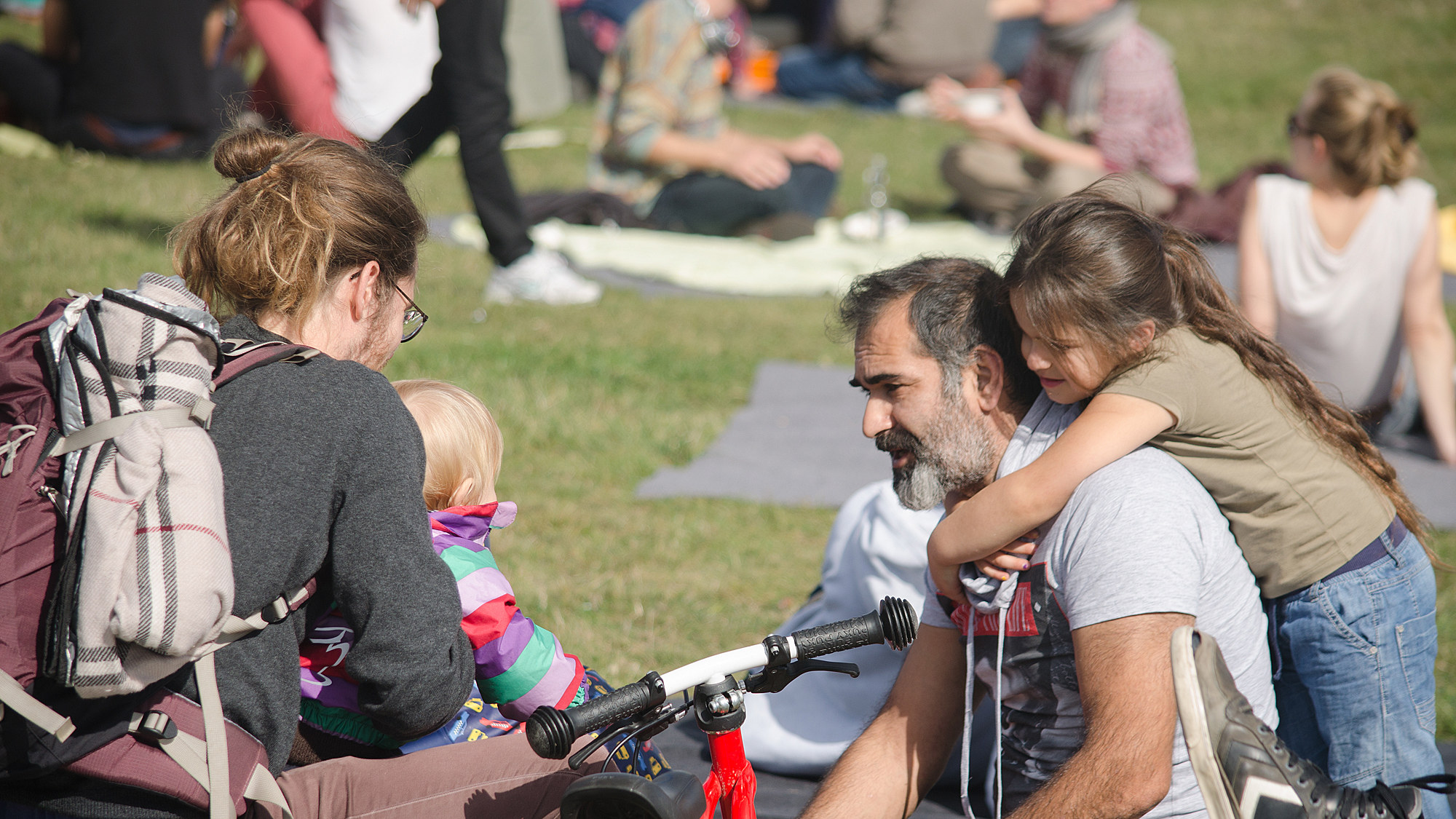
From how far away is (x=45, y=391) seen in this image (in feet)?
4.97

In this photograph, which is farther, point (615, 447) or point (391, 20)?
point (391, 20)

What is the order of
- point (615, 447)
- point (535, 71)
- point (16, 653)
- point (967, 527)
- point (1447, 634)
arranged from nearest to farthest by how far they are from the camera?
1. point (16, 653)
2. point (967, 527)
3. point (1447, 634)
4. point (615, 447)
5. point (535, 71)

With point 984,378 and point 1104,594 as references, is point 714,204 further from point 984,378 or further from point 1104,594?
point 1104,594

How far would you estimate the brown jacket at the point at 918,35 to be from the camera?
40.5 feet

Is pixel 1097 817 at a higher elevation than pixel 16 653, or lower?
lower

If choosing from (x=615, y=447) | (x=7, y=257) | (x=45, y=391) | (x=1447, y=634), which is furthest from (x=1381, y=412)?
(x=7, y=257)

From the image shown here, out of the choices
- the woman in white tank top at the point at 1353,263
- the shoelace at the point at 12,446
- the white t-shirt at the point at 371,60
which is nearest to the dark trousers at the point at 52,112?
the white t-shirt at the point at 371,60

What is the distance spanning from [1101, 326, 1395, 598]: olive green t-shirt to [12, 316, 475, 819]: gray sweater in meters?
1.16

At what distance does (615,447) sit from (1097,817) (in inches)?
127

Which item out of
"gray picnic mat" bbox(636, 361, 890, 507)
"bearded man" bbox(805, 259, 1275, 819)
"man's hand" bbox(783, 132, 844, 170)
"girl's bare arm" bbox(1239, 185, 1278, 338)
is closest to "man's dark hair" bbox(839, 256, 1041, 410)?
"bearded man" bbox(805, 259, 1275, 819)

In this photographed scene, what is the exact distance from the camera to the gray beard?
89.3 inches

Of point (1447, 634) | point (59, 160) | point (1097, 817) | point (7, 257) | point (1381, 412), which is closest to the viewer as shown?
point (1097, 817)

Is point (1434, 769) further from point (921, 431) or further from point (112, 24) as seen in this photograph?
point (112, 24)

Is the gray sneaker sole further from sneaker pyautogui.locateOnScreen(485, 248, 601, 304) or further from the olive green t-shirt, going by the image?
sneaker pyautogui.locateOnScreen(485, 248, 601, 304)
